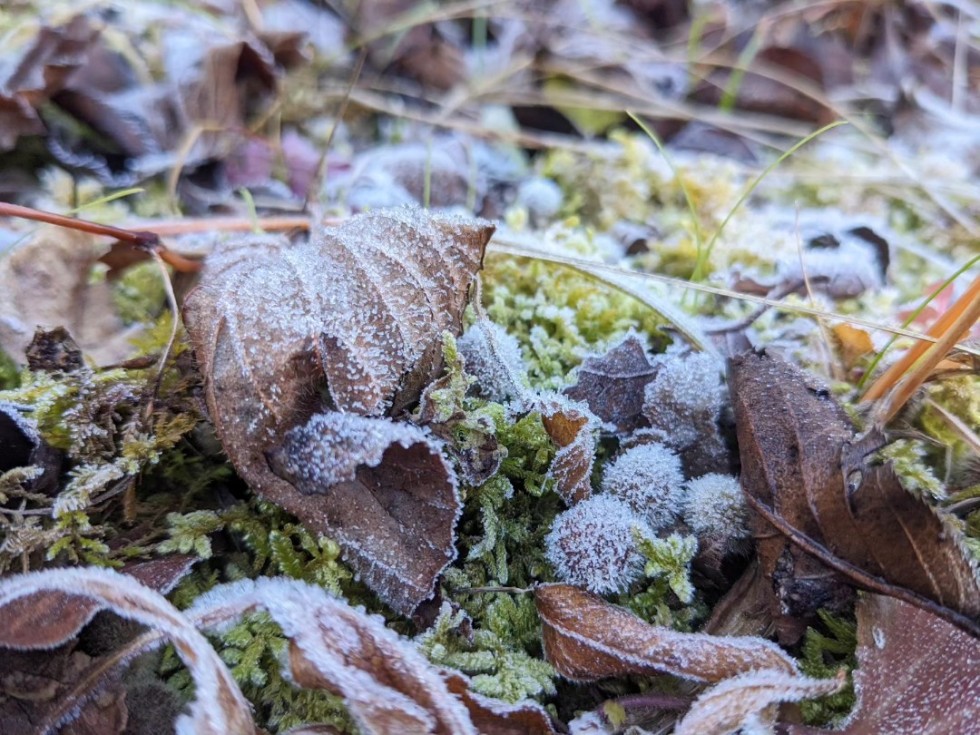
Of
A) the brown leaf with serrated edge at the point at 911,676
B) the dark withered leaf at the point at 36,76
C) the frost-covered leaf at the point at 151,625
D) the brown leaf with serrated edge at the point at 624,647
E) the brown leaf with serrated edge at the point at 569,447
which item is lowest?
the frost-covered leaf at the point at 151,625

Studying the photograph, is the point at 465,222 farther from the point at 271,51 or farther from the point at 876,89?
the point at 876,89

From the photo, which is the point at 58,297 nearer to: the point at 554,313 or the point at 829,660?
the point at 554,313

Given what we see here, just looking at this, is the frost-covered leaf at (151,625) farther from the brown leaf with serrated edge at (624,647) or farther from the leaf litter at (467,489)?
the brown leaf with serrated edge at (624,647)

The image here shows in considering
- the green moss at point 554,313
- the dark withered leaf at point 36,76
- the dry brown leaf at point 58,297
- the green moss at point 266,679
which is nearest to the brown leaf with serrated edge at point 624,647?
the green moss at point 266,679

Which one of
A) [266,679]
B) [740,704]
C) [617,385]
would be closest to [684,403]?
[617,385]

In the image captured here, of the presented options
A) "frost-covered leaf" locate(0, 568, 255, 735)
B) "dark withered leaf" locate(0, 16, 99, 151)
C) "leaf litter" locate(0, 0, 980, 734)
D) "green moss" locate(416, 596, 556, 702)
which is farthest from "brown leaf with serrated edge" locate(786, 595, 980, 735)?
"dark withered leaf" locate(0, 16, 99, 151)
